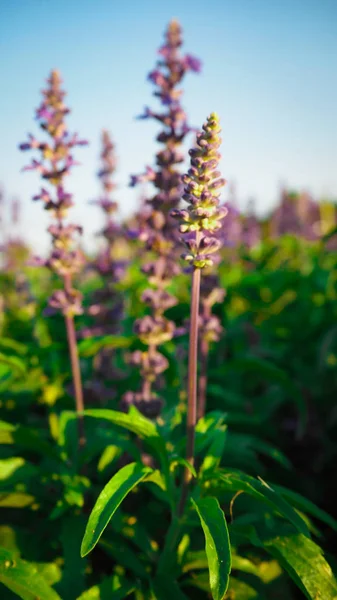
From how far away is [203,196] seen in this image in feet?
8.02

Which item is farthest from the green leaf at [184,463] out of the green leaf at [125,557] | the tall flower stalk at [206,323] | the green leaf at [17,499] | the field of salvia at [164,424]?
the tall flower stalk at [206,323]

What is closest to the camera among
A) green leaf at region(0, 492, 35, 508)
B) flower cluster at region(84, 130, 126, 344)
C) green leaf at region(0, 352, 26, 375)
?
green leaf at region(0, 492, 35, 508)

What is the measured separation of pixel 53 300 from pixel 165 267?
1.03m

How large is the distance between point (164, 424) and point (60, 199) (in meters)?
2.00

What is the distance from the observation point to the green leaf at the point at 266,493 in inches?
95.9

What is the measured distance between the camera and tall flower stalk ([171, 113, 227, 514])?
241 cm

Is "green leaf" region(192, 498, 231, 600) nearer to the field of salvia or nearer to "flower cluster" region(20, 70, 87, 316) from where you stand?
the field of salvia

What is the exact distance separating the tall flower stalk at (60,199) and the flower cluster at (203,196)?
60.1 inches

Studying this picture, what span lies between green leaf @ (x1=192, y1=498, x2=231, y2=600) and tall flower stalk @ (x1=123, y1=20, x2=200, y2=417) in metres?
1.54

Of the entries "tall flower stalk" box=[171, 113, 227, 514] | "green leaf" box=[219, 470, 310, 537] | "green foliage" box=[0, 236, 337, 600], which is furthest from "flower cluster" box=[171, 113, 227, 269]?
"green leaf" box=[219, 470, 310, 537]

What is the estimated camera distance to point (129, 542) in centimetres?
342

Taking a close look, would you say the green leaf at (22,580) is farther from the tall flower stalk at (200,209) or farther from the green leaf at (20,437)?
the tall flower stalk at (200,209)

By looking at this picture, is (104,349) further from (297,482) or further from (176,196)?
(297,482)

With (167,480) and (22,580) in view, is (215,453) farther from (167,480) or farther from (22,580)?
(22,580)
